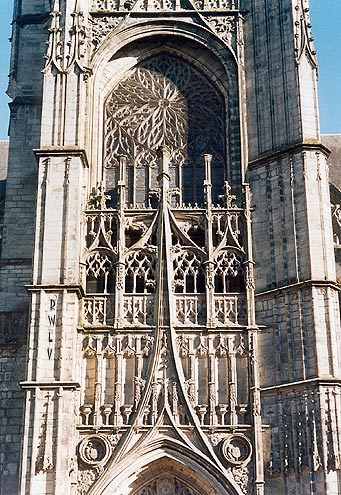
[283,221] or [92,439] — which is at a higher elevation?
[283,221]

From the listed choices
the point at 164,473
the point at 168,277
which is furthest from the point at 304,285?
the point at 164,473

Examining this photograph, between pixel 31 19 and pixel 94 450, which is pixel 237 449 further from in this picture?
pixel 31 19

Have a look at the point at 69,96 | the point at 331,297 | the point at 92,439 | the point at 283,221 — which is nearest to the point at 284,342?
the point at 331,297

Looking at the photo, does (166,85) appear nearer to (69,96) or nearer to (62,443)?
(69,96)

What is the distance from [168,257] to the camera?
16.2 meters

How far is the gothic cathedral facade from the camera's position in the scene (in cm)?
1469

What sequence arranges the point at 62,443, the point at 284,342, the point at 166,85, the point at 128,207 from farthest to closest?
the point at 166,85
the point at 128,207
the point at 284,342
the point at 62,443

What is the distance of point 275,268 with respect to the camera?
1585cm

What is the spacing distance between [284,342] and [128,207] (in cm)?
388

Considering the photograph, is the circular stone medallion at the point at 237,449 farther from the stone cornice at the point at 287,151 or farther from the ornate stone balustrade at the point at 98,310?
the stone cornice at the point at 287,151

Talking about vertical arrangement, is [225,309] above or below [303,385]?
above

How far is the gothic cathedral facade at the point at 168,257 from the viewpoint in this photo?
48.2 ft

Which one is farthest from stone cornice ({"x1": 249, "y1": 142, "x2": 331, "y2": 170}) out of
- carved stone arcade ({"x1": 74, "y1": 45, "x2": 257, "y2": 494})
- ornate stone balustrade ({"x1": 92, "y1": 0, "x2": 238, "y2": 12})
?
ornate stone balustrade ({"x1": 92, "y1": 0, "x2": 238, "y2": 12})

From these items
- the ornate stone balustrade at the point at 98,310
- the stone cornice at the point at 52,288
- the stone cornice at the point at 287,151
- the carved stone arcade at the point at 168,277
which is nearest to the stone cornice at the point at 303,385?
the carved stone arcade at the point at 168,277
